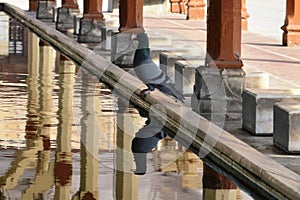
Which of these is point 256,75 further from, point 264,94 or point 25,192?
point 25,192

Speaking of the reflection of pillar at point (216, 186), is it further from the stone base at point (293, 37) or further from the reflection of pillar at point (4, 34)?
the reflection of pillar at point (4, 34)

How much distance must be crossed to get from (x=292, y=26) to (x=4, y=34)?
48.0 feet

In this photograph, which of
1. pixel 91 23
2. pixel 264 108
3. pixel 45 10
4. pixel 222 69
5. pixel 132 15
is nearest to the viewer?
pixel 264 108

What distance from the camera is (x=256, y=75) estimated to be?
14.1 m

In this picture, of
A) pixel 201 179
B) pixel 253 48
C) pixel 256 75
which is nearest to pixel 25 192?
pixel 201 179

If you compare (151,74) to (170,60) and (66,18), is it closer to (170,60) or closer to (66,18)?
(170,60)

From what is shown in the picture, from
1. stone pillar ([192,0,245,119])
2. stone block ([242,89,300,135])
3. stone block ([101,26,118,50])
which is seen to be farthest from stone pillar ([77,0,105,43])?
stone block ([242,89,300,135])

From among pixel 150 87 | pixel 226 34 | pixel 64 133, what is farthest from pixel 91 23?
pixel 64 133

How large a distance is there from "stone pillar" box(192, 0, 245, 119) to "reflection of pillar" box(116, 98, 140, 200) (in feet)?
3.21

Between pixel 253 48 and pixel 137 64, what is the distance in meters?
8.91

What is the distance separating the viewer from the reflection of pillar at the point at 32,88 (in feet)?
43.1

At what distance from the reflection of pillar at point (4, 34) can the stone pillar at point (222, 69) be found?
13.2m

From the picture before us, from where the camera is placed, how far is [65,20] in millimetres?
31109

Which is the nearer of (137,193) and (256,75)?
(137,193)
